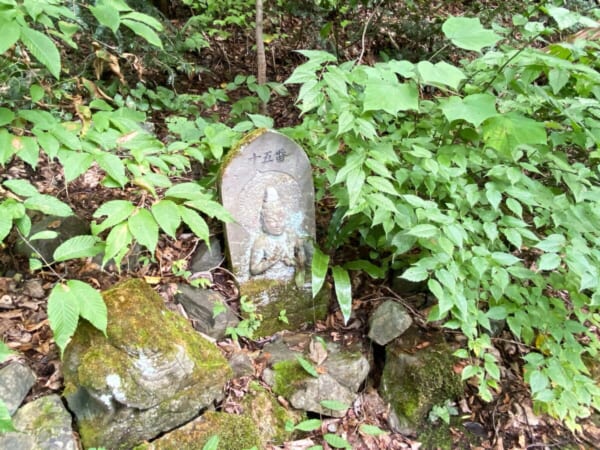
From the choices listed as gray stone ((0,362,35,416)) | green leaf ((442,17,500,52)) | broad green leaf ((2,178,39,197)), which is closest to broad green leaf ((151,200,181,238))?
broad green leaf ((2,178,39,197))

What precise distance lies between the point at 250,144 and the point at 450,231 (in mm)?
1167

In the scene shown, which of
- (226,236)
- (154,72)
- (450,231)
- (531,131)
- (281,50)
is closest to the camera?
(531,131)

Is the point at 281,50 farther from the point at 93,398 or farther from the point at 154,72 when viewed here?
the point at 93,398

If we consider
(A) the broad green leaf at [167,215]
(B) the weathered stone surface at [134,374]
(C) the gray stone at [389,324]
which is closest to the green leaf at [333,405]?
(C) the gray stone at [389,324]

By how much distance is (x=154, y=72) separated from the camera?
14.2 ft

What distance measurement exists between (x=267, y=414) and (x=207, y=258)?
0.97 m

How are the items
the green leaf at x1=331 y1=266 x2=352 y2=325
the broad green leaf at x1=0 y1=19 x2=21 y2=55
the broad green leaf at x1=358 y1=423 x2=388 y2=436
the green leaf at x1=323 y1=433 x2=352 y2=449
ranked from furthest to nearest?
the green leaf at x1=331 y1=266 x2=352 y2=325
the broad green leaf at x1=358 y1=423 x2=388 y2=436
the green leaf at x1=323 y1=433 x2=352 y2=449
the broad green leaf at x1=0 y1=19 x2=21 y2=55

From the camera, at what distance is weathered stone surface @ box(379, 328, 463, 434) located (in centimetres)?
264

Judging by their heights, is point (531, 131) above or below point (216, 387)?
above

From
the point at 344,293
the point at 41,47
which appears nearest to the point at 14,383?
the point at 41,47

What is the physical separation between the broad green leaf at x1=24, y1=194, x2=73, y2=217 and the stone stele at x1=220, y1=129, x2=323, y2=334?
85cm

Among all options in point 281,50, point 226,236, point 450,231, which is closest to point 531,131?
point 450,231

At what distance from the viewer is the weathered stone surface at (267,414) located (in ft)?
7.84

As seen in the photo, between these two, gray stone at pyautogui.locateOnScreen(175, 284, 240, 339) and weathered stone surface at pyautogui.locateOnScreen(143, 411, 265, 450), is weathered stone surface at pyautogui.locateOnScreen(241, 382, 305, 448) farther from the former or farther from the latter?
gray stone at pyautogui.locateOnScreen(175, 284, 240, 339)
